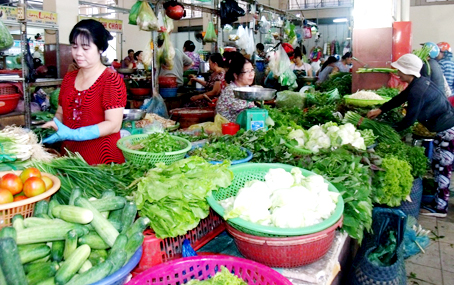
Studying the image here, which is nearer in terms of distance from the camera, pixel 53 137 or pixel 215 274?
pixel 215 274

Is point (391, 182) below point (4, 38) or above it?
below

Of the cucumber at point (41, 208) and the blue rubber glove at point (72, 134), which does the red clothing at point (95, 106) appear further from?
the cucumber at point (41, 208)

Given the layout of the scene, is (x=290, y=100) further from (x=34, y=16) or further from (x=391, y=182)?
(x=34, y=16)

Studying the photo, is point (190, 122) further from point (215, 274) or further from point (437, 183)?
Answer: point (215, 274)

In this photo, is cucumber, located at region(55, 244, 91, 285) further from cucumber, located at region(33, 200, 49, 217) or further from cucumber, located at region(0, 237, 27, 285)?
cucumber, located at region(33, 200, 49, 217)

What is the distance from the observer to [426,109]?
4.71 meters

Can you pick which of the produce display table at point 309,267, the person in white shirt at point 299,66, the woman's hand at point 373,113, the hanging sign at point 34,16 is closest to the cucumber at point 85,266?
the produce display table at point 309,267

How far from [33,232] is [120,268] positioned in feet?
1.15

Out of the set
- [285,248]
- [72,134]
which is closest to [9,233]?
[285,248]

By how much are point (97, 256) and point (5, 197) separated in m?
0.45

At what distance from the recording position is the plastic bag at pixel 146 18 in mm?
5328

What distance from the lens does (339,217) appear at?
5.92 feet

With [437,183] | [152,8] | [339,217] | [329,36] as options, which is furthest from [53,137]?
[329,36]

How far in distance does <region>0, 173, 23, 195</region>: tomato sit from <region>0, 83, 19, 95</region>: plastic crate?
12.0 feet
